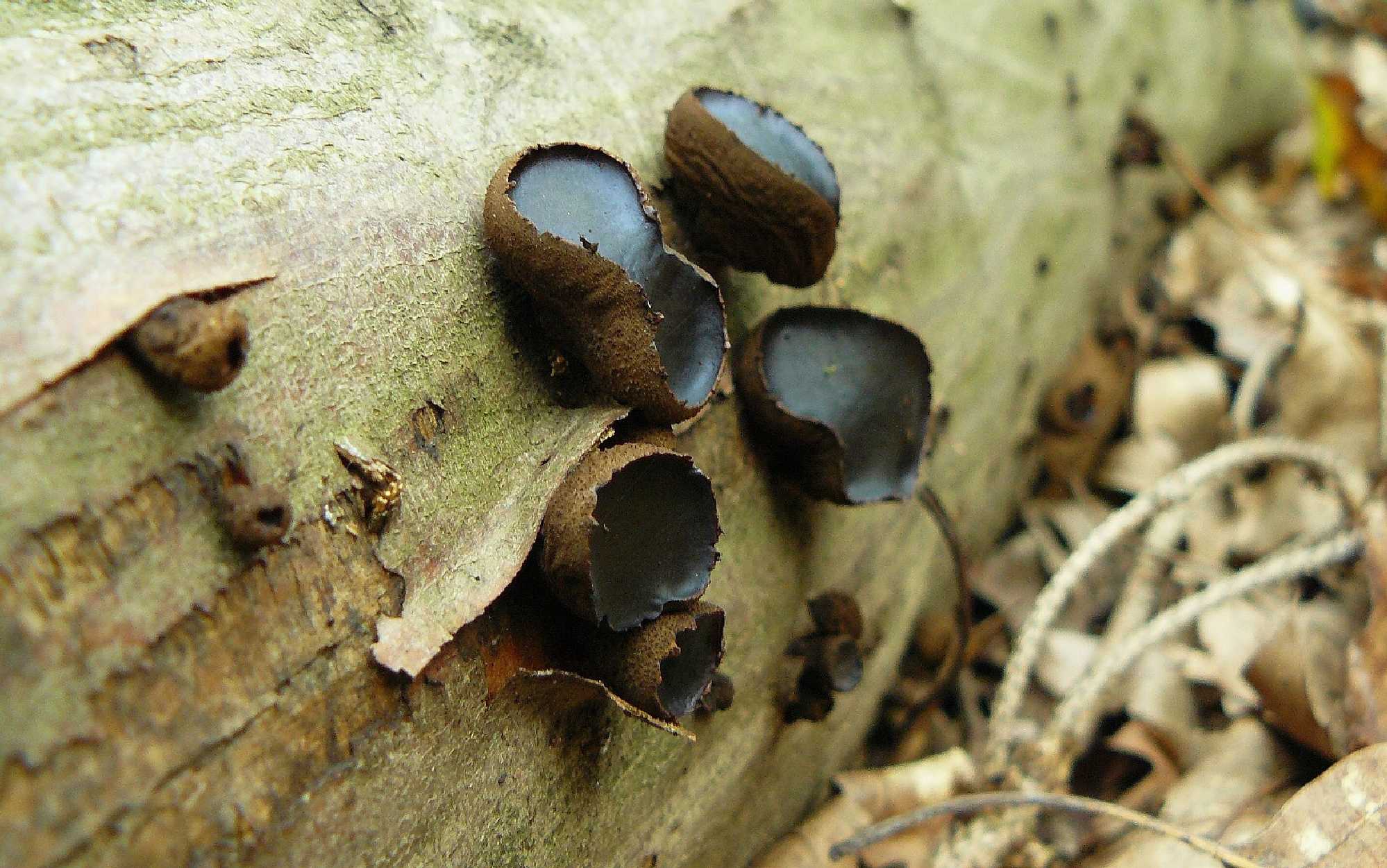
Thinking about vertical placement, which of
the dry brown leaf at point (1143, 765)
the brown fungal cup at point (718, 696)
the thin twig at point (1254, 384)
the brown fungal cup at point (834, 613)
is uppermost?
the brown fungal cup at point (718, 696)

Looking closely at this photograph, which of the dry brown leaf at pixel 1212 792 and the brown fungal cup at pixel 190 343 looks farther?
the dry brown leaf at pixel 1212 792

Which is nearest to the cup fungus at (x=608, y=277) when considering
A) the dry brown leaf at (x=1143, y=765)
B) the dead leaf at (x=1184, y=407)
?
the dry brown leaf at (x=1143, y=765)

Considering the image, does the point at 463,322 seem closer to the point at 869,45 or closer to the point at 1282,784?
the point at 869,45

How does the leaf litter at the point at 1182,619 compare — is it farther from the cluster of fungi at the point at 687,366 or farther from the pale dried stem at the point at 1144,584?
the cluster of fungi at the point at 687,366

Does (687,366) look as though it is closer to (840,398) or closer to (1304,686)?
(840,398)

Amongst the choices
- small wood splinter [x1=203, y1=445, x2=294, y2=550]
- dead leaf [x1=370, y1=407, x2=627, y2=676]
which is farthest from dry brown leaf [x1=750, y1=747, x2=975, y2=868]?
small wood splinter [x1=203, y1=445, x2=294, y2=550]
